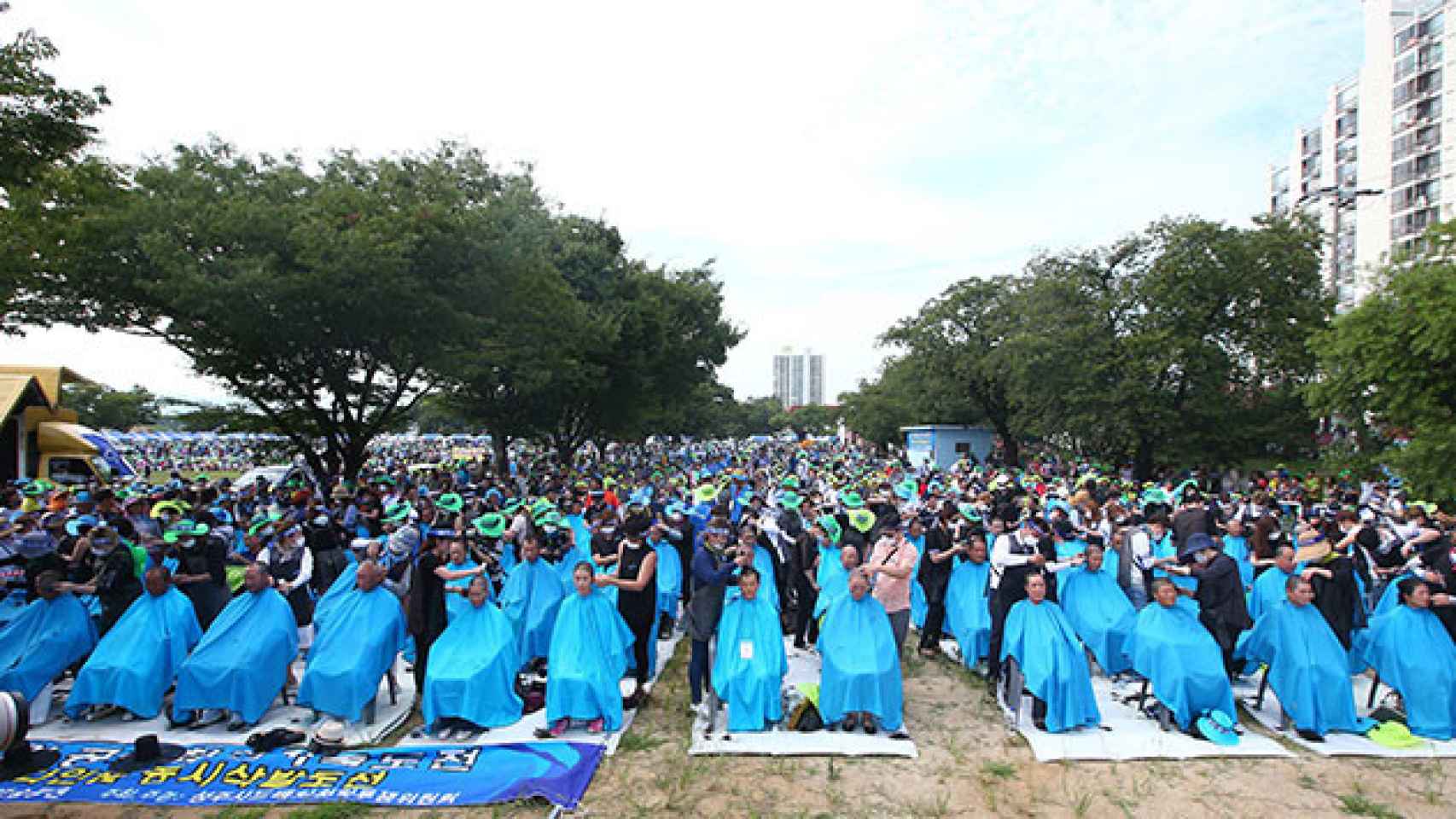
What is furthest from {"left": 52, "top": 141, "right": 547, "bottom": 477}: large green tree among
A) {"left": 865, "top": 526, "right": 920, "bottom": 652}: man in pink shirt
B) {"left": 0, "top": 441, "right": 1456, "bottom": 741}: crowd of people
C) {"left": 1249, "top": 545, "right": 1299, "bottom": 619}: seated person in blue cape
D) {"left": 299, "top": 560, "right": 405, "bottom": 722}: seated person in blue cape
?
{"left": 1249, "top": 545, "right": 1299, "bottom": 619}: seated person in blue cape

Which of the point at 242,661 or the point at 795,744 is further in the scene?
the point at 242,661

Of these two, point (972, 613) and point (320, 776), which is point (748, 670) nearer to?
point (972, 613)

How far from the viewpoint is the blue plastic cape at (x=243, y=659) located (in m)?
6.34

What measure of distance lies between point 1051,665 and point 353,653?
5815 millimetres

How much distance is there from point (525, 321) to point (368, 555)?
1322cm

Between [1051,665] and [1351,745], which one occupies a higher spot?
[1051,665]

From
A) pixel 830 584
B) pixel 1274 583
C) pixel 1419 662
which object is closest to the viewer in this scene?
pixel 1419 662

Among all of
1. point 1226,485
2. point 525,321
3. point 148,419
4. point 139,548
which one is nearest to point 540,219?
point 525,321

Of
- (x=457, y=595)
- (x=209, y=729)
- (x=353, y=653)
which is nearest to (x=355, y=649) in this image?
(x=353, y=653)

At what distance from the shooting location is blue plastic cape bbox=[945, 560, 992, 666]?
8.09m

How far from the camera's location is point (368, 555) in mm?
6883

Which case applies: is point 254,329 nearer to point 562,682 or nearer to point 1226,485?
point 562,682

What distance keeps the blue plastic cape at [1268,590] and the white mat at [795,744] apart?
142 inches

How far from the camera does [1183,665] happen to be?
20.4 ft
